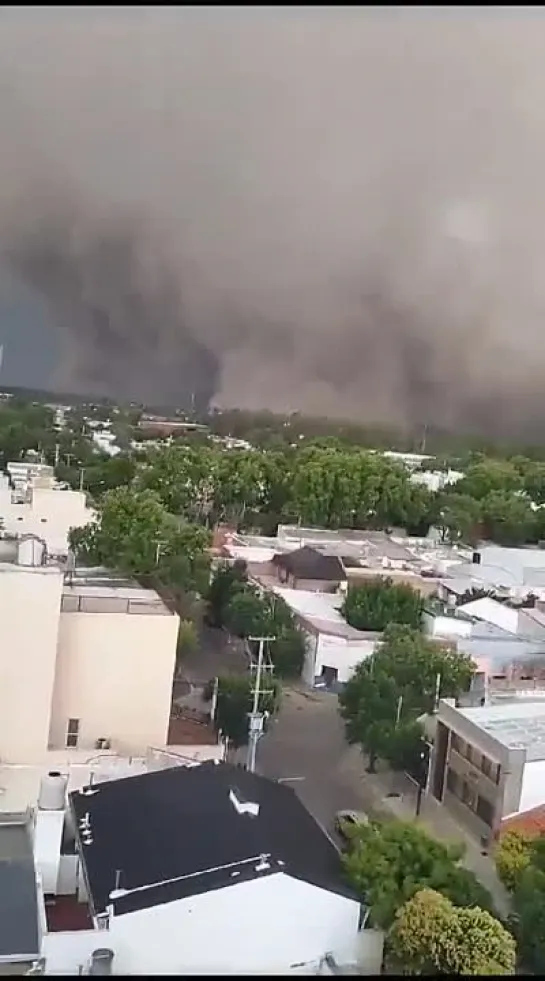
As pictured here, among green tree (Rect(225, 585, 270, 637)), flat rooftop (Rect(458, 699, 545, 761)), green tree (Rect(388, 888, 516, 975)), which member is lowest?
green tree (Rect(388, 888, 516, 975))

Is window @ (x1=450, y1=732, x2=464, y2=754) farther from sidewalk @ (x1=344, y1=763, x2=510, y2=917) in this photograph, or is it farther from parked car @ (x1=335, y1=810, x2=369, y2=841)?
parked car @ (x1=335, y1=810, x2=369, y2=841)

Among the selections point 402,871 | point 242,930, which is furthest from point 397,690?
point 242,930

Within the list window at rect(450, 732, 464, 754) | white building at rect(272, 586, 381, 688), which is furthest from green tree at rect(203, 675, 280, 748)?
window at rect(450, 732, 464, 754)

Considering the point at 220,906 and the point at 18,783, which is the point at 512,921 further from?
the point at 18,783

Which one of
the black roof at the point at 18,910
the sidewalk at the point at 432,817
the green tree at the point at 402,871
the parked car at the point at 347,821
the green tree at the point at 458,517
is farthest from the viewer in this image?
the green tree at the point at 458,517

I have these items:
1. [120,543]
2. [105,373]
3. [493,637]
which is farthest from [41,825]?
[493,637]

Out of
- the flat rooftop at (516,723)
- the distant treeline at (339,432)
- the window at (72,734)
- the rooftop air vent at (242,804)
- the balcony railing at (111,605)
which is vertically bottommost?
the rooftop air vent at (242,804)

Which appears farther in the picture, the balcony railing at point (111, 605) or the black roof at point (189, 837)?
the balcony railing at point (111, 605)

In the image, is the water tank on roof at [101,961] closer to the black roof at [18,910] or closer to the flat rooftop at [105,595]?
the black roof at [18,910]

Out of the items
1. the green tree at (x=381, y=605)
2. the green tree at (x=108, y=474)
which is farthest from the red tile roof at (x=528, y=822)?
the green tree at (x=108, y=474)
